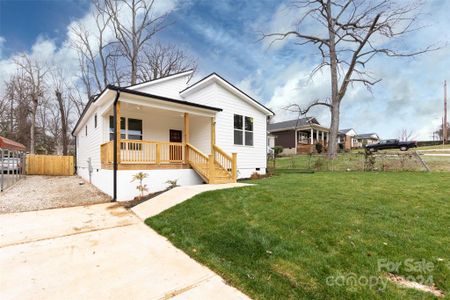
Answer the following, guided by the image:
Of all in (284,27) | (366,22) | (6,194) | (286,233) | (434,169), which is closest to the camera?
(286,233)

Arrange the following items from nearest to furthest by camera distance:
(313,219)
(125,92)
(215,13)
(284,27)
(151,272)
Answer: (151,272)
(313,219)
(125,92)
(215,13)
(284,27)

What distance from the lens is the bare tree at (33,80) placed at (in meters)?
24.7

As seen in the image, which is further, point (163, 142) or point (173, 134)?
point (173, 134)

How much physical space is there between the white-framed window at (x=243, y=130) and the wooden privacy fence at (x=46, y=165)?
14469 mm

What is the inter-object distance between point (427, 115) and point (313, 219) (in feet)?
197

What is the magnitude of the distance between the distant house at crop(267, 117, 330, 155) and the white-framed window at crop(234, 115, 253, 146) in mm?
17453

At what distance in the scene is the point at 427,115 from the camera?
161 feet

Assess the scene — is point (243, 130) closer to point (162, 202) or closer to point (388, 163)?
point (162, 202)

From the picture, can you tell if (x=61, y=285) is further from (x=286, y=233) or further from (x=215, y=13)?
(x=215, y=13)

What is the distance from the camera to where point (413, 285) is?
2.64 metres

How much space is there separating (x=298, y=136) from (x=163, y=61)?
61.4 ft

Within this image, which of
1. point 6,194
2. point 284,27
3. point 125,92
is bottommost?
point 6,194

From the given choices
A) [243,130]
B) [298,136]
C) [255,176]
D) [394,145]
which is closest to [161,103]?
[243,130]

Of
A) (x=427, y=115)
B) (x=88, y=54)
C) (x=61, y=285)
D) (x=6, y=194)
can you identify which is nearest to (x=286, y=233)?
(x=61, y=285)
